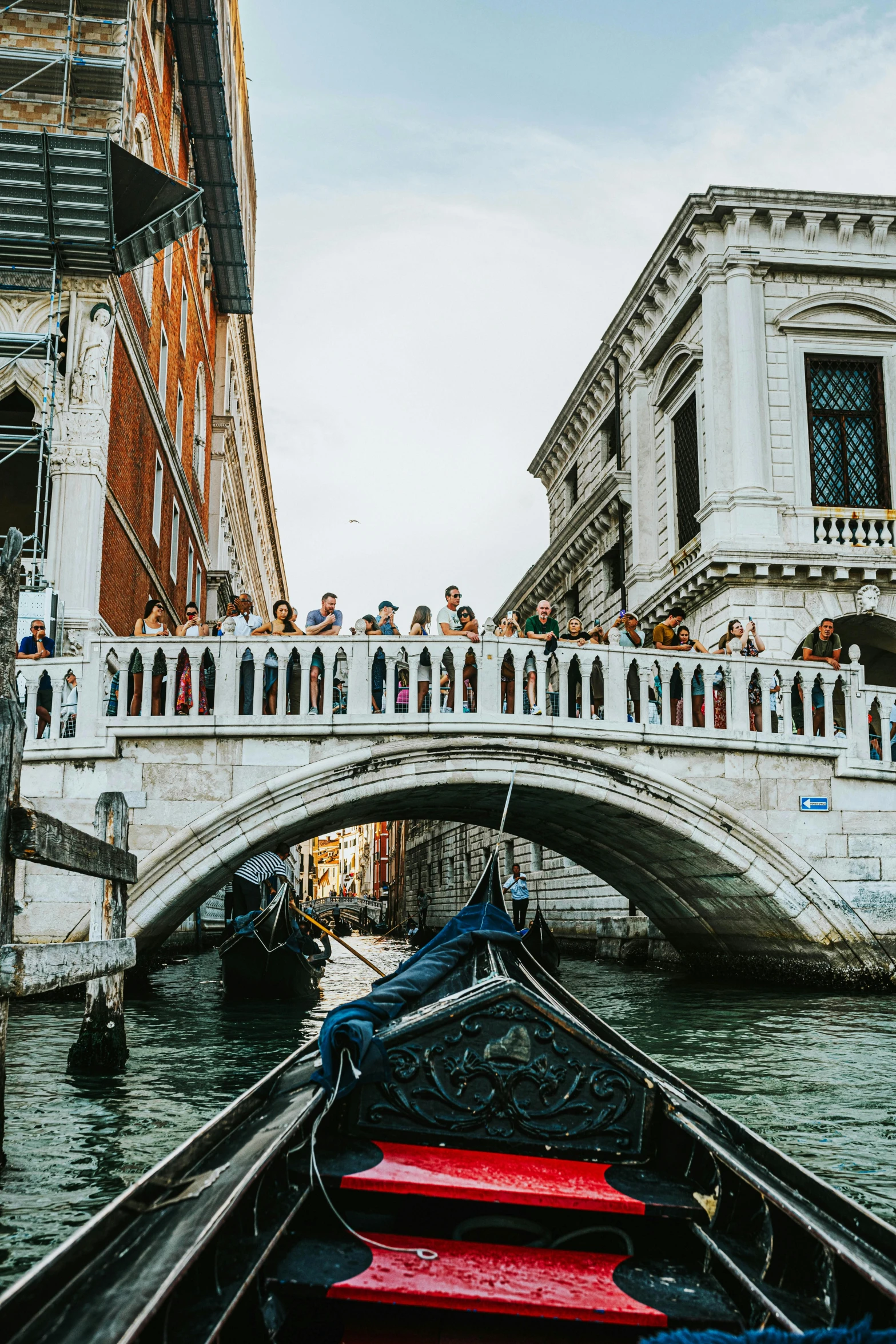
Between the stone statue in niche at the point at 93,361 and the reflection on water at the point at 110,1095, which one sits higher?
the stone statue in niche at the point at 93,361

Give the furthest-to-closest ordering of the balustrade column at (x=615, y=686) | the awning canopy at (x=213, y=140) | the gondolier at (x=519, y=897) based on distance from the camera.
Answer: the gondolier at (x=519, y=897)
the awning canopy at (x=213, y=140)
the balustrade column at (x=615, y=686)

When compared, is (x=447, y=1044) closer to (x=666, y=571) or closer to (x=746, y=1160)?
(x=746, y=1160)

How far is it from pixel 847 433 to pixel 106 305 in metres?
6.96

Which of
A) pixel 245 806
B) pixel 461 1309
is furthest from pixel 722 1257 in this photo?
pixel 245 806

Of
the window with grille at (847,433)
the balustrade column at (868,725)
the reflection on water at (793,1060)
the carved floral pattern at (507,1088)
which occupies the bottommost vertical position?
the reflection on water at (793,1060)

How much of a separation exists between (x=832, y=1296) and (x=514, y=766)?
560 centimetres

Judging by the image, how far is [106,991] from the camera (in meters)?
4.78

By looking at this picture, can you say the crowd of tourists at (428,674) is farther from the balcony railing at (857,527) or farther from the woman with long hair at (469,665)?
the balcony railing at (857,527)

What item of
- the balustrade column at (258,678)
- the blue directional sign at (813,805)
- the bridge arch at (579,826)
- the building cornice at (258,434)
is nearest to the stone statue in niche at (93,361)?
the balustrade column at (258,678)

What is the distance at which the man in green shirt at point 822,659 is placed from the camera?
7.88 metres

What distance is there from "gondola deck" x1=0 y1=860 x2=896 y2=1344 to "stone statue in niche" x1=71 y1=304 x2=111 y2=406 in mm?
6582

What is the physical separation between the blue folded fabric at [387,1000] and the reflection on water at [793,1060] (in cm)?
123

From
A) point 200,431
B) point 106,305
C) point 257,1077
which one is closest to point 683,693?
point 257,1077

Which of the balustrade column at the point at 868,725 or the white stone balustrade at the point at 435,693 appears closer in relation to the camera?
the white stone balustrade at the point at 435,693
